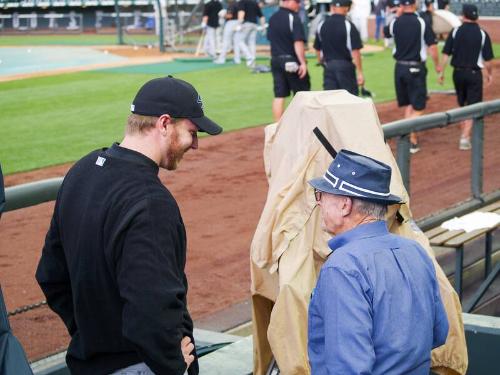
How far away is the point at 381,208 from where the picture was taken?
3449 millimetres

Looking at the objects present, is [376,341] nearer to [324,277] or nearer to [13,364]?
[324,277]

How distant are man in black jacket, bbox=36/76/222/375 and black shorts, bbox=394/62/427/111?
9.55 metres

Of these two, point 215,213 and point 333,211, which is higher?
point 333,211

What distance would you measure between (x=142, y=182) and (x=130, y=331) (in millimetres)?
533

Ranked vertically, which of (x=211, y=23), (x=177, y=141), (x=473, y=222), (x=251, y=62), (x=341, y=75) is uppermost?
(x=177, y=141)

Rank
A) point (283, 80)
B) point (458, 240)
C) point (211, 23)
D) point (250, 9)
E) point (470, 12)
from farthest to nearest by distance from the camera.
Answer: point (211, 23) → point (250, 9) → point (283, 80) → point (470, 12) → point (458, 240)

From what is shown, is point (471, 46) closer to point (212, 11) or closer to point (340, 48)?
point (340, 48)

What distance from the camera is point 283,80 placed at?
14.2 meters

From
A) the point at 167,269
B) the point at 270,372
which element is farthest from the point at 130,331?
the point at 270,372

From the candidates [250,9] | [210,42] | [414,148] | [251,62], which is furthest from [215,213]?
[210,42]

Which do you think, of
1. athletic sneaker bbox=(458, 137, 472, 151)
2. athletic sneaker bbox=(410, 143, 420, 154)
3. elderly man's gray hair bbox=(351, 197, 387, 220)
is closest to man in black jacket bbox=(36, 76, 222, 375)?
elderly man's gray hair bbox=(351, 197, 387, 220)

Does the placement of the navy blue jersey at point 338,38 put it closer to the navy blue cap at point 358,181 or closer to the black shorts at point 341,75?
the black shorts at point 341,75

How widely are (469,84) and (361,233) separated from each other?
10.1 m

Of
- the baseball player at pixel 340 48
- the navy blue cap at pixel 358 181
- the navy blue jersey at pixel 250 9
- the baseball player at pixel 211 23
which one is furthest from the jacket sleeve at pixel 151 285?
the baseball player at pixel 211 23
